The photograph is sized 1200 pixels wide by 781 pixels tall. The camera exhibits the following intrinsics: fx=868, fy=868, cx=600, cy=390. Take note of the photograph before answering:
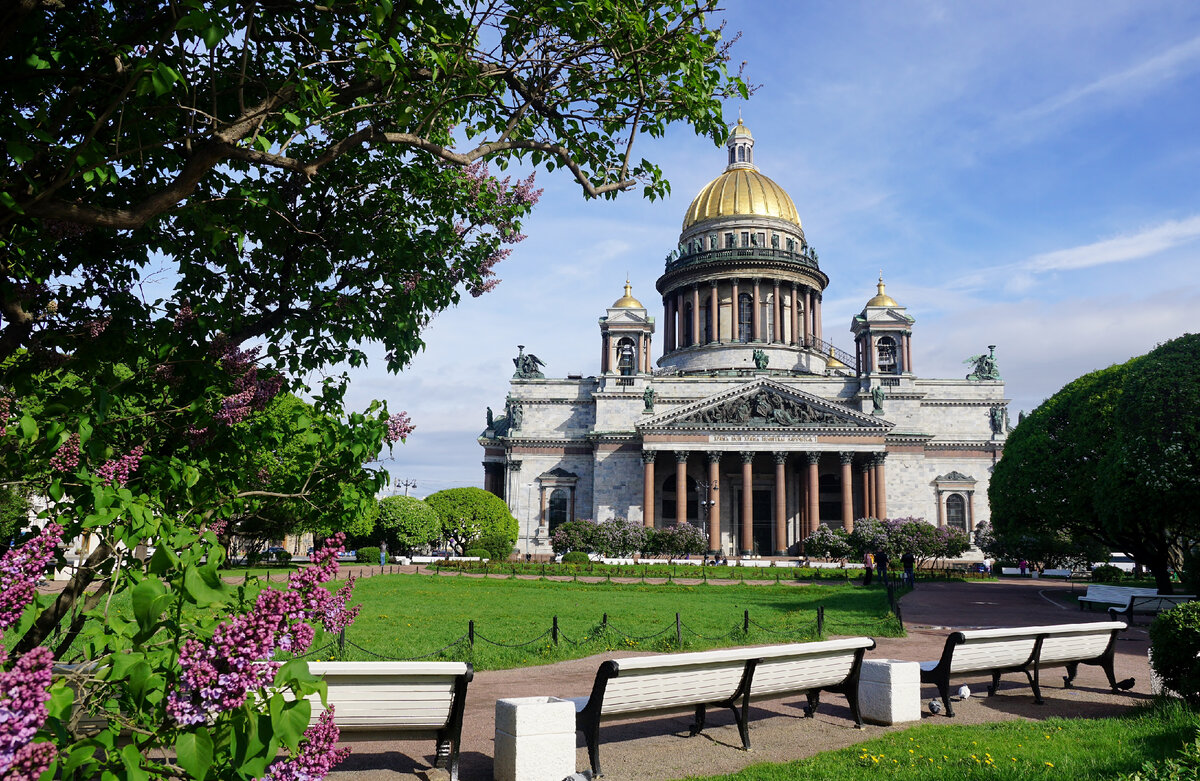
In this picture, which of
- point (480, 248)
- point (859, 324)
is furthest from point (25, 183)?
point (859, 324)

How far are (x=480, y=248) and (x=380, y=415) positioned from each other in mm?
4088

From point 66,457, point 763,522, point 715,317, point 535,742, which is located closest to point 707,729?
point 535,742

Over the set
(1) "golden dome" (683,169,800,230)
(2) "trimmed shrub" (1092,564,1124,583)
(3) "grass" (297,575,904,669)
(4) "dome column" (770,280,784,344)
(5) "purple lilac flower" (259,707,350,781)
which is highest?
(1) "golden dome" (683,169,800,230)

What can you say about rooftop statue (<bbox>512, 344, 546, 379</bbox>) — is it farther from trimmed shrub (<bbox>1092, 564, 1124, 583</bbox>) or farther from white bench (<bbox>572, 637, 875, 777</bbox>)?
white bench (<bbox>572, 637, 875, 777</bbox>)

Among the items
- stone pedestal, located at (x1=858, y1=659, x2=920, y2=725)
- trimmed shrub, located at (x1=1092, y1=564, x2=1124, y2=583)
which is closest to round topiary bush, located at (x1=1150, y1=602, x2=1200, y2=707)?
stone pedestal, located at (x1=858, y1=659, x2=920, y2=725)

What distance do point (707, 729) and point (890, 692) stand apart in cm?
212

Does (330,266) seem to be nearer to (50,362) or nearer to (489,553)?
(50,362)

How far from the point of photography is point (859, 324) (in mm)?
67625

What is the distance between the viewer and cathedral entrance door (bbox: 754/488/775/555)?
6600 cm

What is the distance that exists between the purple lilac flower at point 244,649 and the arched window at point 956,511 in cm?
6484

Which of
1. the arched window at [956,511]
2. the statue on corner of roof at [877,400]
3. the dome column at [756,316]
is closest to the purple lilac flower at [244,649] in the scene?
the statue on corner of roof at [877,400]

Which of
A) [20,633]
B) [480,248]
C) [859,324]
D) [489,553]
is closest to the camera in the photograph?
[20,633]

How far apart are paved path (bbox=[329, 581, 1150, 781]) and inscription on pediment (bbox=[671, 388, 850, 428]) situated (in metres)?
45.0

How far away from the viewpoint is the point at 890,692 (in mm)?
9680
